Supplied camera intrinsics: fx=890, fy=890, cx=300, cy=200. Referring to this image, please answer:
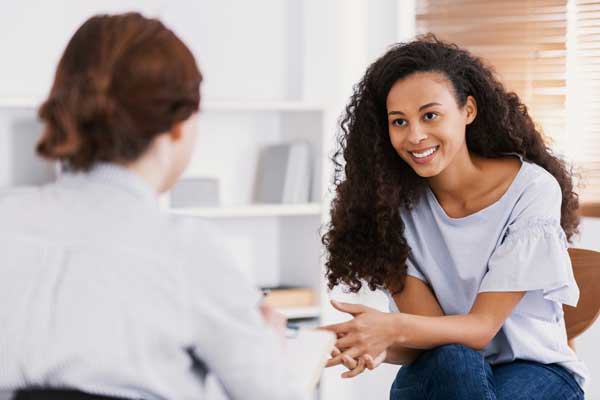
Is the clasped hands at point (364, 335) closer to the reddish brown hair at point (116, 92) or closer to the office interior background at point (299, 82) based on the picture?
the reddish brown hair at point (116, 92)

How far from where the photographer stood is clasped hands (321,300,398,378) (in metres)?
1.78

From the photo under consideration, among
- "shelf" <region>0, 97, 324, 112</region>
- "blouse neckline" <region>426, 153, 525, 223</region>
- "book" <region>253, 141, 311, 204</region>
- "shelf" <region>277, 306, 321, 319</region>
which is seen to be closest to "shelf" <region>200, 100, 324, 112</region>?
"shelf" <region>0, 97, 324, 112</region>

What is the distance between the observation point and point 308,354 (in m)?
1.32

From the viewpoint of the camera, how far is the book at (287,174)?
3129 mm

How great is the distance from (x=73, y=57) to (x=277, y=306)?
2.12 meters

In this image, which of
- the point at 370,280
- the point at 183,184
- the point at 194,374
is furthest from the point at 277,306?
the point at 194,374

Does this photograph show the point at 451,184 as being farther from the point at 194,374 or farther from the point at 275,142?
the point at 275,142

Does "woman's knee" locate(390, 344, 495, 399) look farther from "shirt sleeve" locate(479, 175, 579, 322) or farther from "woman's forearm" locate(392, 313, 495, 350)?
"shirt sleeve" locate(479, 175, 579, 322)

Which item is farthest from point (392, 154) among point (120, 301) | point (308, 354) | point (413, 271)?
point (120, 301)

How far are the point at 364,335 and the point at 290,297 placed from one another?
4.34 ft

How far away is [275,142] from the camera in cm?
333

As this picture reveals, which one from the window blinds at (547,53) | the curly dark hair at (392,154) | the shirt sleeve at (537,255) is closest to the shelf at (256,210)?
the window blinds at (547,53)

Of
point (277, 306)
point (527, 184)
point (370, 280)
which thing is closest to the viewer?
point (527, 184)

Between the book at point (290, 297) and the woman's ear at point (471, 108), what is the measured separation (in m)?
1.27
